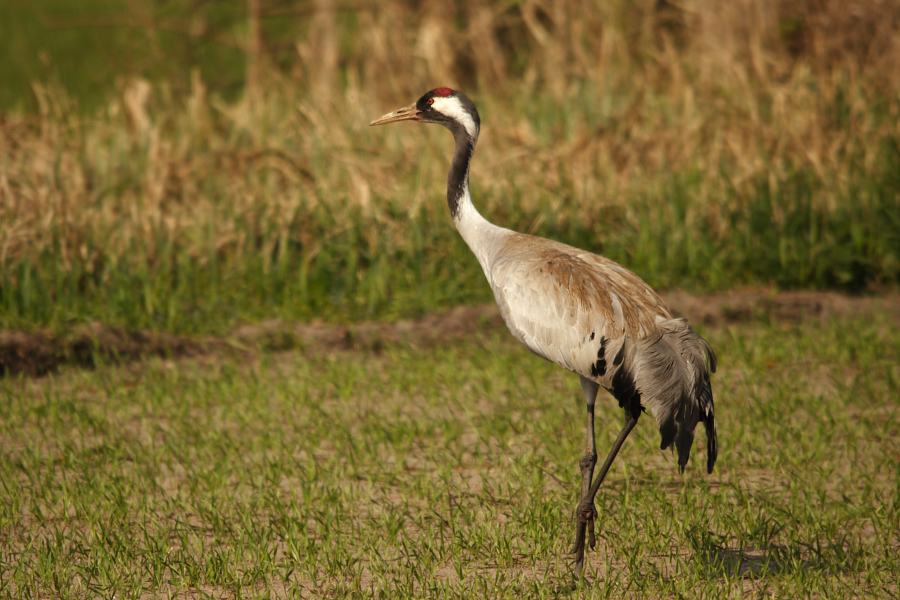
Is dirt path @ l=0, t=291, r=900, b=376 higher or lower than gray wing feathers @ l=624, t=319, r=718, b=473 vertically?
lower

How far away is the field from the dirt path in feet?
0.08

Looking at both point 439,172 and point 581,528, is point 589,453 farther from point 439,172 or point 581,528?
point 439,172

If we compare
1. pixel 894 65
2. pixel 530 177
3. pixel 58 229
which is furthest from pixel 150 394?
pixel 894 65

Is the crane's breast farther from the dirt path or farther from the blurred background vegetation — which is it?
the blurred background vegetation

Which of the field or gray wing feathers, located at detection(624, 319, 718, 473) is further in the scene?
the field

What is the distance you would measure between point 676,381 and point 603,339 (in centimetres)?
35

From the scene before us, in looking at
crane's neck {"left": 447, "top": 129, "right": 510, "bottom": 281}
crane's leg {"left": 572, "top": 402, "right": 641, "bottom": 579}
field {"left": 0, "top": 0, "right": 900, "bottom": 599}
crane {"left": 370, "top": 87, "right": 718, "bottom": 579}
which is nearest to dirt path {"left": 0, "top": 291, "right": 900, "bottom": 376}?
field {"left": 0, "top": 0, "right": 900, "bottom": 599}

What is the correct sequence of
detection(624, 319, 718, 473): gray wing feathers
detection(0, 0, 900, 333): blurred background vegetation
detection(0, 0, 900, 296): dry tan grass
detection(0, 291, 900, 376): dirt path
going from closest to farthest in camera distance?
detection(624, 319, 718, 473): gray wing feathers, detection(0, 291, 900, 376): dirt path, detection(0, 0, 900, 333): blurred background vegetation, detection(0, 0, 900, 296): dry tan grass

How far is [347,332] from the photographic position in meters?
6.60

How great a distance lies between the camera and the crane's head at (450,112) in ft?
14.8

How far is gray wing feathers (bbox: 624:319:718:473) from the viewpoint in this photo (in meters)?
3.33

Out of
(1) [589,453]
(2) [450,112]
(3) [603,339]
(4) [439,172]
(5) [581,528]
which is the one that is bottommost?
(5) [581,528]

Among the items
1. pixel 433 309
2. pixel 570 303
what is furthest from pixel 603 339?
pixel 433 309

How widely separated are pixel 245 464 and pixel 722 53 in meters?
6.89
